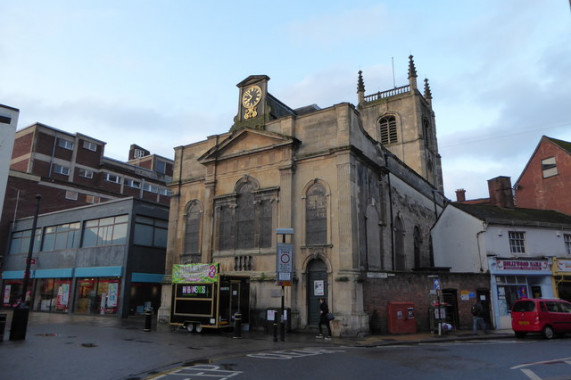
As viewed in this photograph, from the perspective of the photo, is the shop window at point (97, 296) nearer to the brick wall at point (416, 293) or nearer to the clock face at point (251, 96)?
the clock face at point (251, 96)

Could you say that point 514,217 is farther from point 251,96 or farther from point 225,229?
point 251,96

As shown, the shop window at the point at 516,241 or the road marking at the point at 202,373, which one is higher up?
the shop window at the point at 516,241

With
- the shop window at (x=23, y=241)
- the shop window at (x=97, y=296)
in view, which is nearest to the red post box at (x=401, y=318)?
the shop window at (x=97, y=296)

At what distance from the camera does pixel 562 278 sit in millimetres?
23672

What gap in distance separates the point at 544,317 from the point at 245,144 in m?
16.8

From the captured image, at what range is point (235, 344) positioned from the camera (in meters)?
14.9

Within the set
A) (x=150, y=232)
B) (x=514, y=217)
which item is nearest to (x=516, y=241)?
(x=514, y=217)

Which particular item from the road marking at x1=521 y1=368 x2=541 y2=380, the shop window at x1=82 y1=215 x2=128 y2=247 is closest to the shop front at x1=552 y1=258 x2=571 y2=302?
the road marking at x1=521 y1=368 x2=541 y2=380

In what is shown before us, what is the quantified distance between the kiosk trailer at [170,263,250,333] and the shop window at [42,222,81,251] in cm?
1734

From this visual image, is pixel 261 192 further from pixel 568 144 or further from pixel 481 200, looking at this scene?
pixel 481 200

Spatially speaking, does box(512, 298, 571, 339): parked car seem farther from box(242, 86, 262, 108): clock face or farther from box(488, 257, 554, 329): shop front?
box(242, 86, 262, 108): clock face

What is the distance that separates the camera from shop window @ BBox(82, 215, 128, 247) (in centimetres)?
2992

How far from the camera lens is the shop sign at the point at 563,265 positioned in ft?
77.8

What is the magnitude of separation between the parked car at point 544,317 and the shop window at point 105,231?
2468 cm
